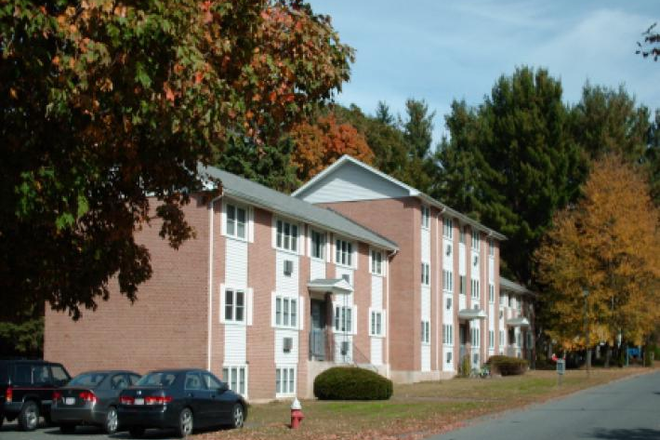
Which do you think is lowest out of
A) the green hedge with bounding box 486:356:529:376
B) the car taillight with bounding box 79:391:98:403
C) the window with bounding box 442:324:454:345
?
the green hedge with bounding box 486:356:529:376

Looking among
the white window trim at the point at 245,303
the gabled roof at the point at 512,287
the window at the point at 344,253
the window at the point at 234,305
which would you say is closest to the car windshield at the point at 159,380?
the white window trim at the point at 245,303

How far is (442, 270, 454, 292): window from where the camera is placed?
183 ft

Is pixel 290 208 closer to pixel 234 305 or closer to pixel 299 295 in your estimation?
pixel 299 295

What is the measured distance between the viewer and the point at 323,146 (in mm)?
70938

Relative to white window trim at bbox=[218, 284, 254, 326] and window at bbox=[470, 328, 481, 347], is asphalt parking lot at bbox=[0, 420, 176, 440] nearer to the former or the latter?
white window trim at bbox=[218, 284, 254, 326]

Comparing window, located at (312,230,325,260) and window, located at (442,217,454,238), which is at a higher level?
window, located at (442,217,454,238)

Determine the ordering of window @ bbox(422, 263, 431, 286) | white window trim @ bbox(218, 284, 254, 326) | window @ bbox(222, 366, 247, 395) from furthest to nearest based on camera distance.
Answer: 1. window @ bbox(422, 263, 431, 286)
2. white window trim @ bbox(218, 284, 254, 326)
3. window @ bbox(222, 366, 247, 395)

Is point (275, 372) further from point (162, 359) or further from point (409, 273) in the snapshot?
point (409, 273)

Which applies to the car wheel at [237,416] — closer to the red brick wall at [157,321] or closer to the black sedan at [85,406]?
the black sedan at [85,406]

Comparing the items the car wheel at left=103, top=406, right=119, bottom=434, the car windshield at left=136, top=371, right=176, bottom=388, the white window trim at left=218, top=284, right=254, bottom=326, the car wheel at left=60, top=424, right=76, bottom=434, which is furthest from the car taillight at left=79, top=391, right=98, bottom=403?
the white window trim at left=218, top=284, right=254, bottom=326

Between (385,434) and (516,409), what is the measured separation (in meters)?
9.21

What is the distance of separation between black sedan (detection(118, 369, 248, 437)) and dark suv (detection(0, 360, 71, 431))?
368 cm

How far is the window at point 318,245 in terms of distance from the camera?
40.6m

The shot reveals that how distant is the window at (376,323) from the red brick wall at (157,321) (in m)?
16.1
